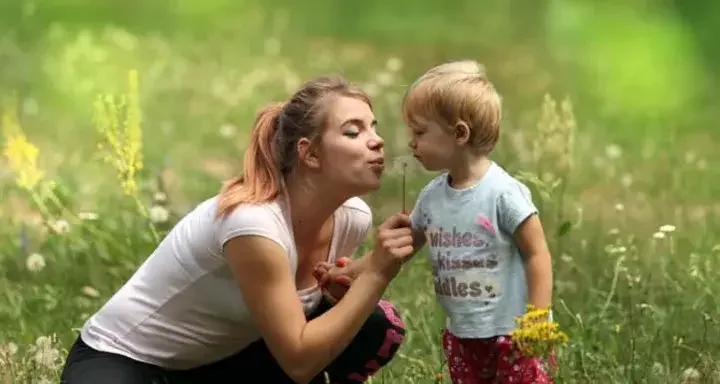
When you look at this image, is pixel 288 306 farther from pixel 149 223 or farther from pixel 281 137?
pixel 149 223

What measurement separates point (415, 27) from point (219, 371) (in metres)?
2.58

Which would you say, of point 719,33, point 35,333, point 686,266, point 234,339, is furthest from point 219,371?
point 719,33

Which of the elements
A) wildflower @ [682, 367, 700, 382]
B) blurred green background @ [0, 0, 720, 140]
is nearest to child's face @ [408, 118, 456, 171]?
wildflower @ [682, 367, 700, 382]

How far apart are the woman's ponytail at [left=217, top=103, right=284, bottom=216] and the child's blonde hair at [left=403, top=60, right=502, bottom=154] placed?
42cm

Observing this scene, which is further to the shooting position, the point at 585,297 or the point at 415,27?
the point at 415,27

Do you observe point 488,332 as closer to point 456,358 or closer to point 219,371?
point 456,358

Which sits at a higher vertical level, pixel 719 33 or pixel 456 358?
pixel 719 33

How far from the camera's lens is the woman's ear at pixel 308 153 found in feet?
9.73

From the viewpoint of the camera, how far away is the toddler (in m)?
2.71

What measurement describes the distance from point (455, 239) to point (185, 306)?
30.6 inches

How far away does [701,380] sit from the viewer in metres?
3.48

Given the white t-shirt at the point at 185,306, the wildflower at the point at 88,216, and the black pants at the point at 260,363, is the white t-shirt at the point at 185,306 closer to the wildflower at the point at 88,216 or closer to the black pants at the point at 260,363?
the black pants at the point at 260,363

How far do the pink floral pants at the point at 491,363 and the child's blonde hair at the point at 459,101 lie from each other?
438mm

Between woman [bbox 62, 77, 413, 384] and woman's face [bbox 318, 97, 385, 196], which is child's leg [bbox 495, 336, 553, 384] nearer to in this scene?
woman [bbox 62, 77, 413, 384]
